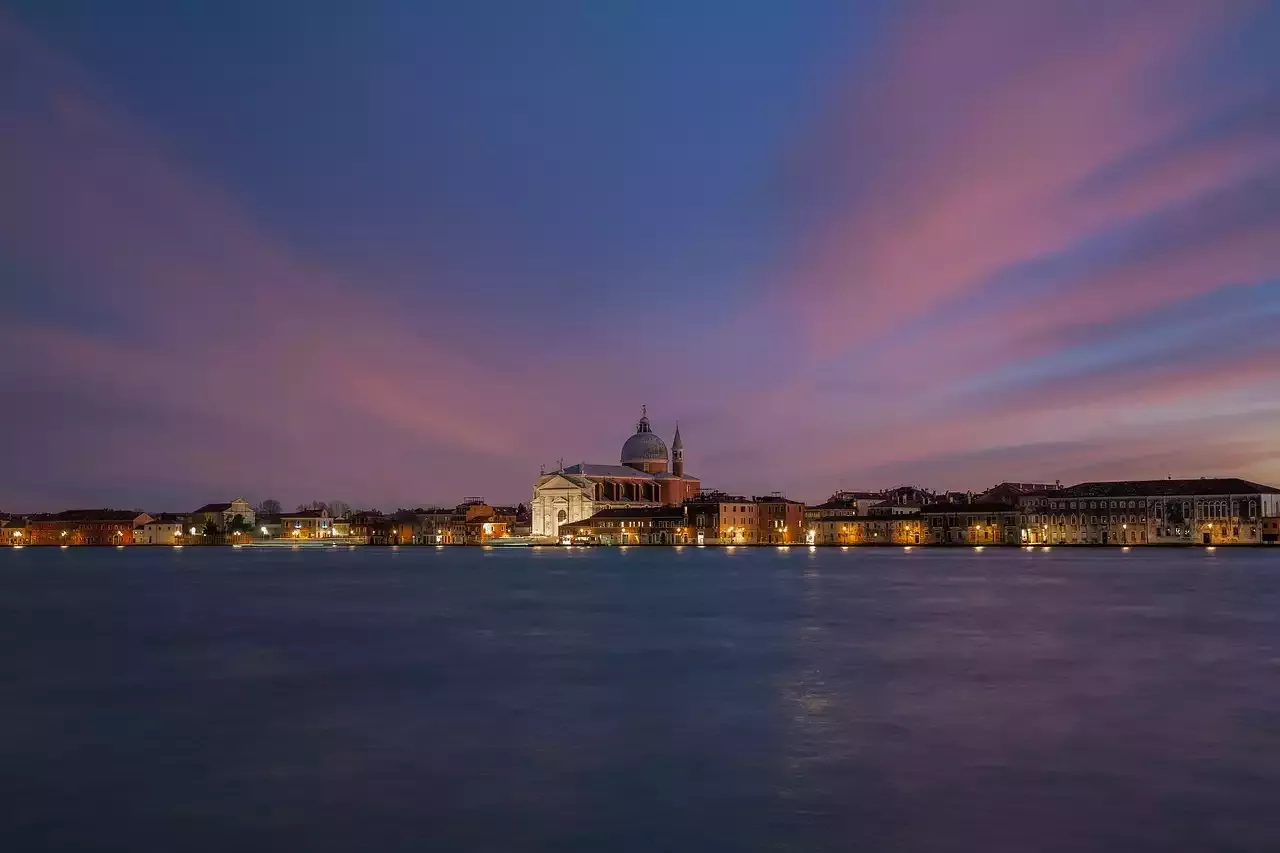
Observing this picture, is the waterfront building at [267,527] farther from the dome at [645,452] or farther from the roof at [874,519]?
the roof at [874,519]

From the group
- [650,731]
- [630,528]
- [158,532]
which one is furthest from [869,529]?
[650,731]

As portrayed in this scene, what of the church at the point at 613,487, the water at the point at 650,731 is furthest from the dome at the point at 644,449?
the water at the point at 650,731

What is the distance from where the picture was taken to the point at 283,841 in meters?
9.98

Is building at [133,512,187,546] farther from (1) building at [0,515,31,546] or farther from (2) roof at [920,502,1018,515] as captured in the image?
(2) roof at [920,502,1018,515]

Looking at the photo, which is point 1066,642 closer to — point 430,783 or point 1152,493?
point 430,783

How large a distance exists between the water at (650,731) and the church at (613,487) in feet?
325

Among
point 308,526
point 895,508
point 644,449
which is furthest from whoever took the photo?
point 308,526

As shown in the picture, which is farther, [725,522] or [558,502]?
[558,502]

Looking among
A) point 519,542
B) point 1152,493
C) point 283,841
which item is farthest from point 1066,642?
point 519,542

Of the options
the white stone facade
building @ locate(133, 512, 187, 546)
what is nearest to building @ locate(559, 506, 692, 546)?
the white stone facade

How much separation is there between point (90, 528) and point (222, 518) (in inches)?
676

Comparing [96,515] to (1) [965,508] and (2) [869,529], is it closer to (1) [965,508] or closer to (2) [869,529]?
(2) [869,529]

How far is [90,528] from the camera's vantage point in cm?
15312

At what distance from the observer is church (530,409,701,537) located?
134 meters
